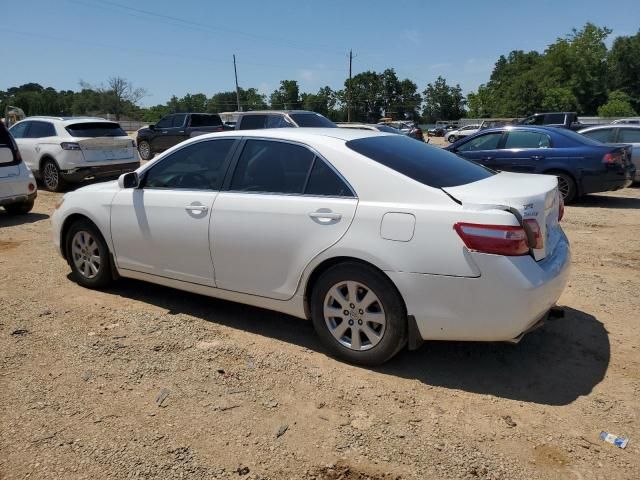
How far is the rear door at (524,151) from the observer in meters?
9.80

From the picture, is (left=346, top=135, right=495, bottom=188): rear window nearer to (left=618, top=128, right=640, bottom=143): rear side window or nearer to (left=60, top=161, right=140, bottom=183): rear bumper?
(left=60, top=161, right=140, bottom=183): rear bumper

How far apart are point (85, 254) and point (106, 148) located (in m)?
7.41

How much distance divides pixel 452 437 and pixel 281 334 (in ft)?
5.54

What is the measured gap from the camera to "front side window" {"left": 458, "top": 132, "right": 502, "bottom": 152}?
1047cm

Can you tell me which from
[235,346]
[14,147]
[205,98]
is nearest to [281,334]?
[235,346]

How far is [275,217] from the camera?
3646mm

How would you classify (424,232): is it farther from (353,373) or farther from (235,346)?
(235,346)

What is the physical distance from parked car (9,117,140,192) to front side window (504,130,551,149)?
839 cm

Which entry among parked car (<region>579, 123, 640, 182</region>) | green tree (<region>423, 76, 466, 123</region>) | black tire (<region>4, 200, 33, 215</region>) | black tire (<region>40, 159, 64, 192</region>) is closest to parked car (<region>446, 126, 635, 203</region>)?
parked car (<region>579, 123, 640, 182</region>)

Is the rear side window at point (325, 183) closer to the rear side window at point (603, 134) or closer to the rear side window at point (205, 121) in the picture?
the rear side window at point (603, 134)

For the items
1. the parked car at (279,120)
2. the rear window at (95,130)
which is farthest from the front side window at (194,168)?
the parked car at (279,120)

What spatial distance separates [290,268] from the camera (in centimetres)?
360

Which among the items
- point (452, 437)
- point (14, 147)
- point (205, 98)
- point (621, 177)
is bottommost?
point (452, 437)

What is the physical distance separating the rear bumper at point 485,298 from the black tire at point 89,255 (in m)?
2.94
